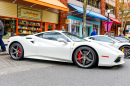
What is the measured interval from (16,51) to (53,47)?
1.68 m

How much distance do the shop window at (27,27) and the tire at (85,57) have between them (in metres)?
→ 8.23

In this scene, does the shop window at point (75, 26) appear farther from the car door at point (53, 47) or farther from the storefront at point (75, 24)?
the car door at point (53, 47)

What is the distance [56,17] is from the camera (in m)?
13.5

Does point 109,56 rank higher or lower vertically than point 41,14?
lower

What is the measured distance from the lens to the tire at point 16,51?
199 inches

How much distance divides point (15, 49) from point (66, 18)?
959 centimetres

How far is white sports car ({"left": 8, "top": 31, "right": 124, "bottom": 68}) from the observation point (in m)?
3.90

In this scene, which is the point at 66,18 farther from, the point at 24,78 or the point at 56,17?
the point at 24,78

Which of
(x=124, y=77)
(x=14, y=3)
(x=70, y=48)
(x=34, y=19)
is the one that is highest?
(x=14, y=3)

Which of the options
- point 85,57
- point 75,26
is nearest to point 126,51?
point 85,57

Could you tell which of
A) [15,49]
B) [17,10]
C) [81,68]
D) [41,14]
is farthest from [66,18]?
[81,68]

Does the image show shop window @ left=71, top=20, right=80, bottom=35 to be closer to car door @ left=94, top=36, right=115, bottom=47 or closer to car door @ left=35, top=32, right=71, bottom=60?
car door @ left=94, top=36, right=115, bottom=47

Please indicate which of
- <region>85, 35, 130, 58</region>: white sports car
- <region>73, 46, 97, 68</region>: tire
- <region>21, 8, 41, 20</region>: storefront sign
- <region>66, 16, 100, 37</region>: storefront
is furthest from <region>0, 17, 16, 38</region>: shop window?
<region>73, 46, 97, 68</region>: tire

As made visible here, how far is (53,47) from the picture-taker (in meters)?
4.51
